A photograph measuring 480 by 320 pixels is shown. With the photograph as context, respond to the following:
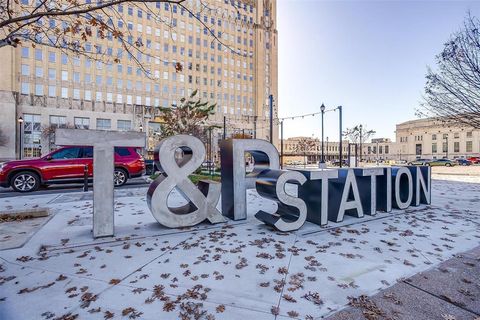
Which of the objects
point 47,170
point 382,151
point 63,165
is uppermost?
point 382,151

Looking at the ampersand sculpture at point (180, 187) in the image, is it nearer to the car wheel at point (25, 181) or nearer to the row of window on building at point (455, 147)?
the car wheel at point (25, 181)

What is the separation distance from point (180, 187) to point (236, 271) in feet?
8.25

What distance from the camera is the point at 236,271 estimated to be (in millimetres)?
3545

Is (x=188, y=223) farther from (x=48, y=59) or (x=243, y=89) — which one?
(x=243, y=89)

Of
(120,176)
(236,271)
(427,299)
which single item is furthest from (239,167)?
(120,176)

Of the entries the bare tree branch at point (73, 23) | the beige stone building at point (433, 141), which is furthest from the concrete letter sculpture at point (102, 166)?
the beige stone building at point (433, 141)

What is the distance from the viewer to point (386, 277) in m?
3.39

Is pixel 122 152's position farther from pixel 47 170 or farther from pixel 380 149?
pixel 380 149

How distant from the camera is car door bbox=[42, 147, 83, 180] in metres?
10.4

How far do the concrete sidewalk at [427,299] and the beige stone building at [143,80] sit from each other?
30460 mm

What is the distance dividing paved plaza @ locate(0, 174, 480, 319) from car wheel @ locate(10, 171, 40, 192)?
5689 millimetres

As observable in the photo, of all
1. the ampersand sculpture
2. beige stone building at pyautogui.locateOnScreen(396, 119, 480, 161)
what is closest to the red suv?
the ampersand sculpture

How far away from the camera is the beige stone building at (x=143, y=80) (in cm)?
4488

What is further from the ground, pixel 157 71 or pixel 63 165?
pixel 157 71
